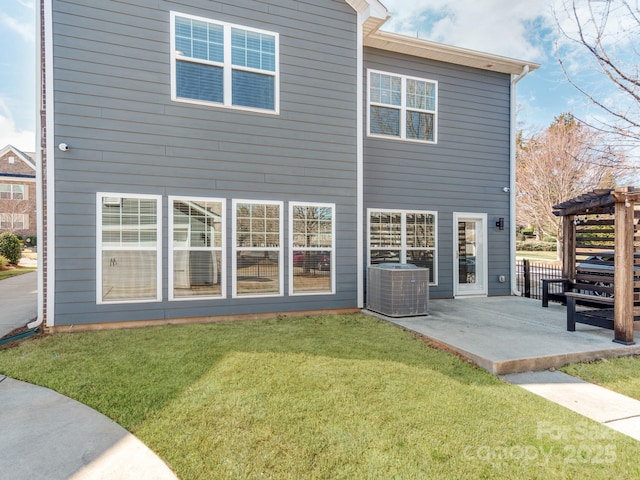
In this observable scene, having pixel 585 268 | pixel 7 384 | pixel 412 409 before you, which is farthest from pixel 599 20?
pixel 7 384

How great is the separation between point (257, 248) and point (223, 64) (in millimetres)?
3074

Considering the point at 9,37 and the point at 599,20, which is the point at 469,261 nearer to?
the point at 599,20

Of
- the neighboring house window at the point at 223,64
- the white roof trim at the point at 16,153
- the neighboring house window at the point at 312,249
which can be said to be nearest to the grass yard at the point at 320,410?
the neighboring house window at the point at 312,249

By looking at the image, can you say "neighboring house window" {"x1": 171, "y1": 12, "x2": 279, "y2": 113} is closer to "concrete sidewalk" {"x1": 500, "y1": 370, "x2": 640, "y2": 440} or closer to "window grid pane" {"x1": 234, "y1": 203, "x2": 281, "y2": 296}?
"window grid pane" {"x1": 234, "y1": 203, "x2": 281, "y2": 296}

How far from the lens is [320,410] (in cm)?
290

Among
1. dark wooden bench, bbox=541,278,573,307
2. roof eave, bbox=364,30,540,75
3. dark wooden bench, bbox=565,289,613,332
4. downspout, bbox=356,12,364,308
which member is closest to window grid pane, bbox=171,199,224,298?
downspout, bbox=356,12,364,308

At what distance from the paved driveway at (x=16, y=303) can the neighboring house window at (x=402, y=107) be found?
284 inches

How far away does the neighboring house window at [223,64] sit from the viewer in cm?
568

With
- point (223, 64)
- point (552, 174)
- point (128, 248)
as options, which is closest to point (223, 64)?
point (223, 64)

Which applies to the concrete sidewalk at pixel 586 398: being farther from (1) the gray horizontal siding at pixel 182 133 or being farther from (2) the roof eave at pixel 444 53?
(2) the roof eave at pixel 444 53

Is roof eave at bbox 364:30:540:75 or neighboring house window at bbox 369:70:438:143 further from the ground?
roof eave at bbox 364:30:540:75

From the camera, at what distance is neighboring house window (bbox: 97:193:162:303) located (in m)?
5.30

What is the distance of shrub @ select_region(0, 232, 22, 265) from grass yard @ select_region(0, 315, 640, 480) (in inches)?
590

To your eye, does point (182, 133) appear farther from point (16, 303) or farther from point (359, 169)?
point (16, 303)
